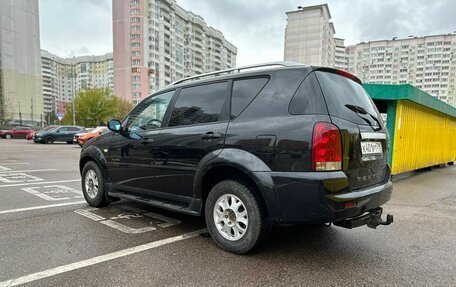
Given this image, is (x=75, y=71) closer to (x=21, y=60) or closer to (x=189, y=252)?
(x=21, y=60)

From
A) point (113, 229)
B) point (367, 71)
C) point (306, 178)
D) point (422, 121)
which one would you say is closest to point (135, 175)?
point (113, 229)

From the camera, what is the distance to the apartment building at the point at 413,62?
84875 millimetres

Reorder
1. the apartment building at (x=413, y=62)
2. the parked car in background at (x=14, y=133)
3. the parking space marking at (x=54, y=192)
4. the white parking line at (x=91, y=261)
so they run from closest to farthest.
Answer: the white parking line at (x=91, y=261) → the parking space marking at (x=54, y=192) → the parked car in background at (x=14, y=133) → the apartment building at (x=413, y=62)

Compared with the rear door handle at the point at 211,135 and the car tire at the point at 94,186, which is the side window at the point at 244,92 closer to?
the rear door handle at the point at 211,135

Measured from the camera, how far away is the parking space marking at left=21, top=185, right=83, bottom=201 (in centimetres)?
582

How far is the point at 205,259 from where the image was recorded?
3111 mm

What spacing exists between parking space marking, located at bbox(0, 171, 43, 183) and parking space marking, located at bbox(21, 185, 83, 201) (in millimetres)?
1177

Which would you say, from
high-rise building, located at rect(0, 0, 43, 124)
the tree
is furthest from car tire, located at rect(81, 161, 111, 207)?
high-rise building, located at rect(0, 0, 43, 124)

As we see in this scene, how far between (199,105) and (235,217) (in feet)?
4.56

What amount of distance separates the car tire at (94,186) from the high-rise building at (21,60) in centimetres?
6583

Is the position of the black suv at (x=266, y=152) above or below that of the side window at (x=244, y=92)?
below

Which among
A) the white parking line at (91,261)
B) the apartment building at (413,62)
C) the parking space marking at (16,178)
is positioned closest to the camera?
the white parking line at (91,261)

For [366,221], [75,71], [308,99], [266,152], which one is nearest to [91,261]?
[266,152]

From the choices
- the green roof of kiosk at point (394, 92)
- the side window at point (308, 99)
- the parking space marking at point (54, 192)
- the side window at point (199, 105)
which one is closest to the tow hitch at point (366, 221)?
the side window at point (308, 99)
